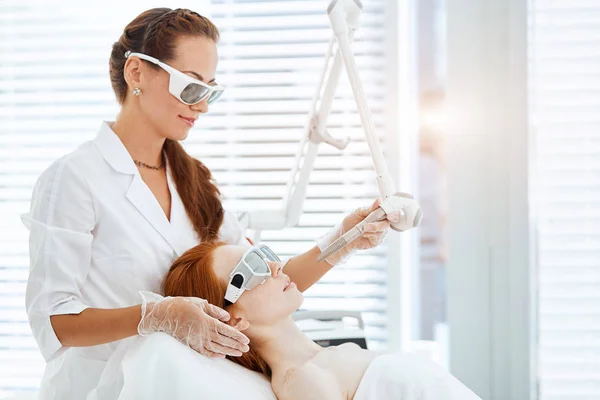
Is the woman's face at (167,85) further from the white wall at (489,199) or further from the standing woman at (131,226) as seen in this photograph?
the white wall at (489,199)

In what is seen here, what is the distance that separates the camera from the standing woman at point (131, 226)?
4.31 feet

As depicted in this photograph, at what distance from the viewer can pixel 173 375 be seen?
1.19m

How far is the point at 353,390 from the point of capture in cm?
135

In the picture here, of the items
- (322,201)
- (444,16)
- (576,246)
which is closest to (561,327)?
(576,246)

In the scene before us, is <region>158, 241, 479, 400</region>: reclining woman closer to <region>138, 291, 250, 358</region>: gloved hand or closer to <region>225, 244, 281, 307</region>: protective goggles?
<region>225, 244, 281, 307</region>: protective goggles

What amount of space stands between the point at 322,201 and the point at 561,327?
3.10 feet

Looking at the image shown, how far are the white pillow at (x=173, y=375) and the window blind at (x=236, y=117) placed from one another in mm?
1150

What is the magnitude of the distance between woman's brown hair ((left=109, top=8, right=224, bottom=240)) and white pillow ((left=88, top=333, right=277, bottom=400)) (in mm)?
449

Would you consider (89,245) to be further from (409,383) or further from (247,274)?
(409,383)

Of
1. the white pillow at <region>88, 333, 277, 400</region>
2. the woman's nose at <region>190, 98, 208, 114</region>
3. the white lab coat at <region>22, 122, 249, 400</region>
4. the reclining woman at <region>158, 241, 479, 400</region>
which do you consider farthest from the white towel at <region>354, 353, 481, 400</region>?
the woman's nose at <region>190, 98, 208, 114</region>

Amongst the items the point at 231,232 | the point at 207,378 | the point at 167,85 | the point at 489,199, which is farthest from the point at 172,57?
the point at 489,199

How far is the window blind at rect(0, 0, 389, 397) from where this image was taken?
2.40 meters

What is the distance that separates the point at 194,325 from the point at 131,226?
38 cm

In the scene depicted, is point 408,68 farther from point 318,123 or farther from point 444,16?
point 318,123
